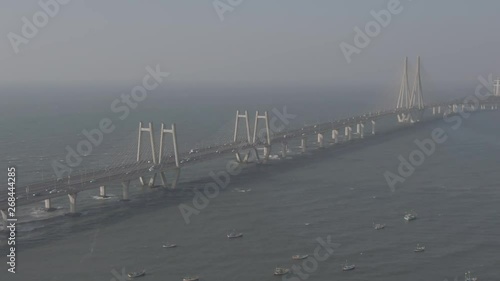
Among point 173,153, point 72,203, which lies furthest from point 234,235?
point 173,153

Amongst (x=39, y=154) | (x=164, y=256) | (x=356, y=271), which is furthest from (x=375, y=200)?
(x=39, y=154)

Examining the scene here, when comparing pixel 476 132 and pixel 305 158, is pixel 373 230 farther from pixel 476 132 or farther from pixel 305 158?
pixel 476 132

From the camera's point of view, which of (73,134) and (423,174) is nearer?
(423,174)

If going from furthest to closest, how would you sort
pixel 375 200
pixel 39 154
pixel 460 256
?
pixel 39 154, pixel 375 200, pixel 460 256

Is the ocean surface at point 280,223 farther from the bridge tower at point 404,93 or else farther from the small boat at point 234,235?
the bridge tower at point 404,93

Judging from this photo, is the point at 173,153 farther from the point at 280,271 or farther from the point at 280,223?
the point at 280,271

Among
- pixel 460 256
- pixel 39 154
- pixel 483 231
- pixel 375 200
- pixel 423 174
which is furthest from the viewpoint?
pixel 39 154
